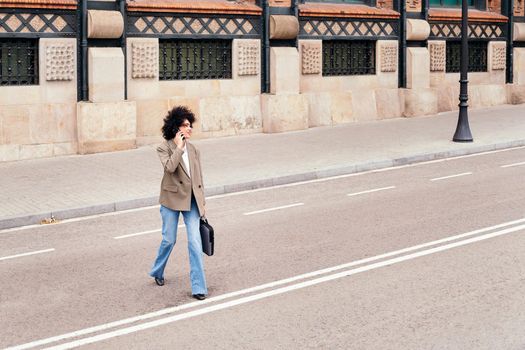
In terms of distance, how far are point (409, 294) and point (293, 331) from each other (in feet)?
4.96

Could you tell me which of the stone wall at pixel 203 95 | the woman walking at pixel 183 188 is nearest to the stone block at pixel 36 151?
the stone wall at pixel 203 95

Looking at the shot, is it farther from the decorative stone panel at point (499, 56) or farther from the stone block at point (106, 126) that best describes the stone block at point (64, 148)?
the decorative stone panel at point (499, 56)

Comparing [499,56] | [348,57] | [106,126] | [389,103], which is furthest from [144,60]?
[499,56]

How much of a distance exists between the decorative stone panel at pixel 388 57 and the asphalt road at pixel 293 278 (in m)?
12.1

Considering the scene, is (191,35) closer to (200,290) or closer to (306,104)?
(306,104)

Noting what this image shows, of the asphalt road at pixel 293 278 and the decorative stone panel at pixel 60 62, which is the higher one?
the decorative stone panel at pixel 60 62

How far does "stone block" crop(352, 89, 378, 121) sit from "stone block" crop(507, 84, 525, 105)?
674 cm

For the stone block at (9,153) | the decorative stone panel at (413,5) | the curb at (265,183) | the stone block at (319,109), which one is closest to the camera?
the curb at (265,183)

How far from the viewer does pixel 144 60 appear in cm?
2036

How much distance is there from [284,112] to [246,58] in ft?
5.48

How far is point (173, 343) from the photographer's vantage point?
690cm

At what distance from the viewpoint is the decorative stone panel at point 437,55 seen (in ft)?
88.3

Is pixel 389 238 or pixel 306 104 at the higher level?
pixel 306 104

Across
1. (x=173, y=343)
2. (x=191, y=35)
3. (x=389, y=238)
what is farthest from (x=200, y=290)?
(x=191, y=35)
